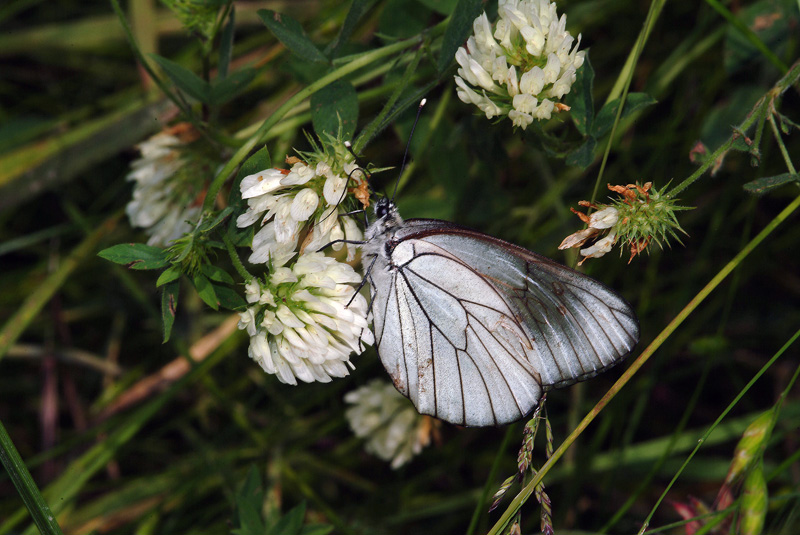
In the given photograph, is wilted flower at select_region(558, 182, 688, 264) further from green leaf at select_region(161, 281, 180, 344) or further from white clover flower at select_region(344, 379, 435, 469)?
white clover flower at select_region(344, 379, 435, 469)

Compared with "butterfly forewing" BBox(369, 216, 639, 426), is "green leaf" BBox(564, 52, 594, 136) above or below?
above

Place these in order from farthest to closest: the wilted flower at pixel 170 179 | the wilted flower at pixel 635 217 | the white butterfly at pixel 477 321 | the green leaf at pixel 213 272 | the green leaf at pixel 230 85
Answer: the wilted flower at pixel 170 179 < the green leaf at pixel 230 85 < the white butterfly at pixel 477 321 < the green leaf at pixel 213 272 < the wilted flower at pixel 635 217

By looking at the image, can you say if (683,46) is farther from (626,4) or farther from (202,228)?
(202,228)

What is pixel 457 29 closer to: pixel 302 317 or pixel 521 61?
pixel 521 61

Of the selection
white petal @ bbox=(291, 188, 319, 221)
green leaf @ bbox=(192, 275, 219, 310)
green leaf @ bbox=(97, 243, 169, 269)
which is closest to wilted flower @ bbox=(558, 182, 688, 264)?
white petal @ bbox=(291, 188, 319, 221)

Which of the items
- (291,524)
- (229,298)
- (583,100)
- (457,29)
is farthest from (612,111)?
(291,524)

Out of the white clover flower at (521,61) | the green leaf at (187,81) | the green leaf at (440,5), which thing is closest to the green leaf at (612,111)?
the white clover flower at (521,61)

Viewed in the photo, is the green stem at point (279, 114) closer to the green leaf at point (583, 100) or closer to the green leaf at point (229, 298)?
the green leaf at point (229, 298)

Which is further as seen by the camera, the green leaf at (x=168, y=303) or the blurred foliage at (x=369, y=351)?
the blurred foliage at (x=369, y=351)
